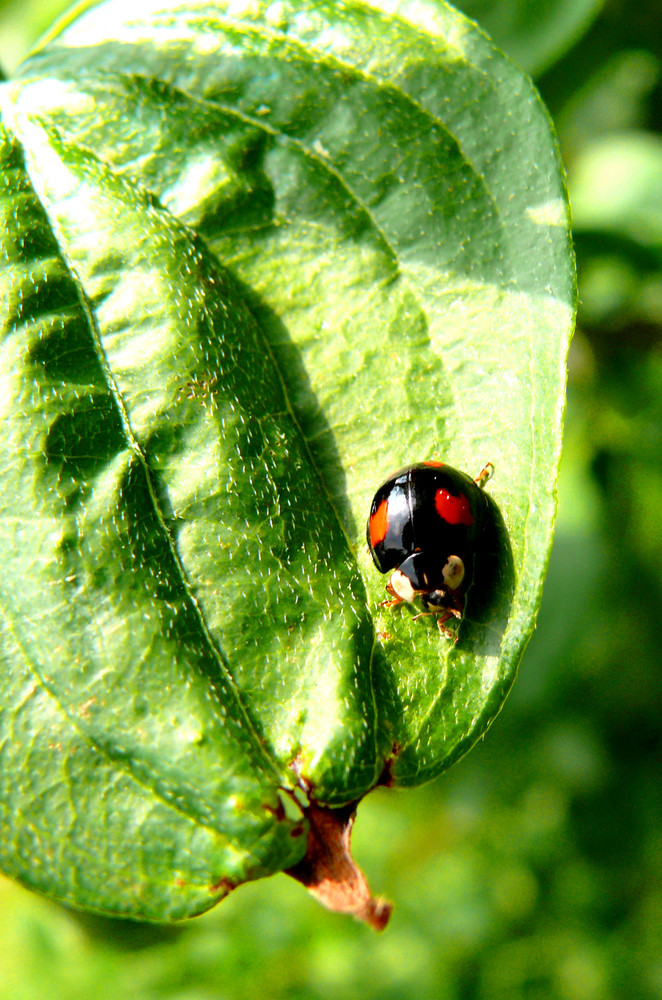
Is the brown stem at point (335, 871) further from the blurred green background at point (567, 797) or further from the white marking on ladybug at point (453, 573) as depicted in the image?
the blurred green background at point (567, 797)

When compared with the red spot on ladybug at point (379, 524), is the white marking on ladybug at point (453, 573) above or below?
below

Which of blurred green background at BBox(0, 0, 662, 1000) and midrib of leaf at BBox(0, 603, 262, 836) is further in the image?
blurred green background at BBox(0, 0, 662, 1000)

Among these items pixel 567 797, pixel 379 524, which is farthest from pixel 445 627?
pixel 567 797

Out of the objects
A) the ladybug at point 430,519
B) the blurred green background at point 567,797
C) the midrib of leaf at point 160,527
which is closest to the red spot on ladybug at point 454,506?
the ladybug at point 430,519

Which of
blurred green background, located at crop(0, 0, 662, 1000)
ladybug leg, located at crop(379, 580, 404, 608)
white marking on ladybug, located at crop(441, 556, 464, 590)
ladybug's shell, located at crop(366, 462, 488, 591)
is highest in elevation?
ladybug's shell, located at crop(366, 462, 488, 591)

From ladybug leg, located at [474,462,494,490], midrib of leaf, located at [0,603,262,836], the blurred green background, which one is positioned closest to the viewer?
midrib of leaf, located at [0,603,262,836]

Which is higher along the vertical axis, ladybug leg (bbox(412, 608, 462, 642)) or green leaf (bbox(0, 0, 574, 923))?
green leaf (bbox(0, 0, 574, 923))

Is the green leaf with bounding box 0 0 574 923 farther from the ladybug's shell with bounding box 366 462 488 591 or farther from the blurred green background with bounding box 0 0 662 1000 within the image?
the blurred green background with bounding box 0 0 662 1000

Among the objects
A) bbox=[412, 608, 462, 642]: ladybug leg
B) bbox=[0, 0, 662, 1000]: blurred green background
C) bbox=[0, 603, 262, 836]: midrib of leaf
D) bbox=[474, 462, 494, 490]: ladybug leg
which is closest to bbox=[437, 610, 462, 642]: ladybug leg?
bbox=[412, 608, 462, 642]: ladybug leg
